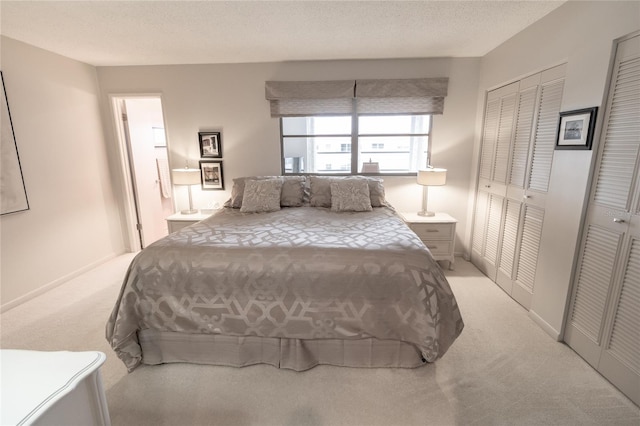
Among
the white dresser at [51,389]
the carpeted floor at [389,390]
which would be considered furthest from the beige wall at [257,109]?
the white dresser at [51,389]

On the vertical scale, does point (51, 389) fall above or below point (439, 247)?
above

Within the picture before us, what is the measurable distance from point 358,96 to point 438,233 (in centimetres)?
181

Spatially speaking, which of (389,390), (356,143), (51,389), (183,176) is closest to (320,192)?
(356,143)

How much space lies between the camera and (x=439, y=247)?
317 centimetres

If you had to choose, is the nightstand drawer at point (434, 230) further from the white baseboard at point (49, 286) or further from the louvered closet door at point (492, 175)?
the white baseboard at point (49, 286)

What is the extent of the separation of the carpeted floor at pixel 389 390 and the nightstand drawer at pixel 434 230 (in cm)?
115

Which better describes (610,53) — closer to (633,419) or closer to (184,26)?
(633,419)

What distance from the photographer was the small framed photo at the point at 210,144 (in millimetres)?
3562

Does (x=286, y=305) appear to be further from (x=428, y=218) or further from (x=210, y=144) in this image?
(x=210, y=144)

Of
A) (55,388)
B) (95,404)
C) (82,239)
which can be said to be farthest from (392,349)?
(82,239)

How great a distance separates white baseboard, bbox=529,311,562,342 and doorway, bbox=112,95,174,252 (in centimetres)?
421

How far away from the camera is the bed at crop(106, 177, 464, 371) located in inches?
66.4

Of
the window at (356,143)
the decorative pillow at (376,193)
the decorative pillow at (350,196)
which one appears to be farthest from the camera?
the window at (356,143)

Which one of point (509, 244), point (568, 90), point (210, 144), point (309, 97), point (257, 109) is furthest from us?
point (210, 144)
